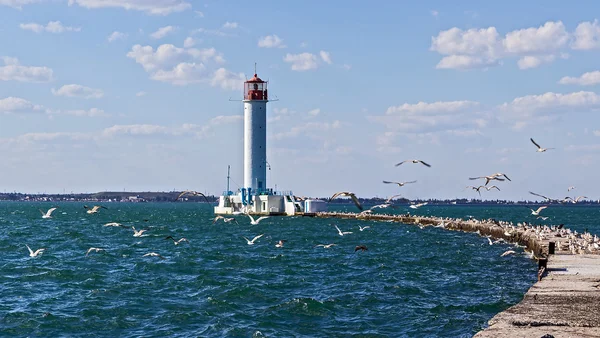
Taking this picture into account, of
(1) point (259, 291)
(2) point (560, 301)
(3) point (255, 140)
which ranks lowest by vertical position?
(1) point (259, 291)

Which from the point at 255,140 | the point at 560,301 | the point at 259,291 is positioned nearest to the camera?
the point at 560,301

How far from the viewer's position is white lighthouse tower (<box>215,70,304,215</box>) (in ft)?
306

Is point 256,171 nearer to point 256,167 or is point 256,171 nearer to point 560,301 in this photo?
point 256,167

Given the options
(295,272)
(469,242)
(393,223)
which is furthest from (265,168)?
(295,272)

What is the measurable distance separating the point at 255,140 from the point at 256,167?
311 centimetres

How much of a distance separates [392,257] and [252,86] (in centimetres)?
5564

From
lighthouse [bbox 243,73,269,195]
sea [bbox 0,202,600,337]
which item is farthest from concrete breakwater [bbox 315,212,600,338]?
lighthouse [bbox 243,73,269,195]

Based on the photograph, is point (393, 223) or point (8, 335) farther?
point (393, 223)

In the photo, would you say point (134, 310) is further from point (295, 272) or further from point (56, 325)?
point (295, 272)

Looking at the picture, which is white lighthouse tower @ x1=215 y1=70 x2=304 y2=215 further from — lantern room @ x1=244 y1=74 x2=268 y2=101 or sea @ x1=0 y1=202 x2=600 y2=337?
sea @ x1=0 y1=202 x2=600 y2=337

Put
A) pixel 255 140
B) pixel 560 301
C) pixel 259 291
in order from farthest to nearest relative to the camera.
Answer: pixel 255 140 → pixel 259 291 → pixel 560 301

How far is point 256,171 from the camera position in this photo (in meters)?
93.6

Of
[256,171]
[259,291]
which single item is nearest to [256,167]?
[256,171]

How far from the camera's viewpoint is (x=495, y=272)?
35.3 meters
